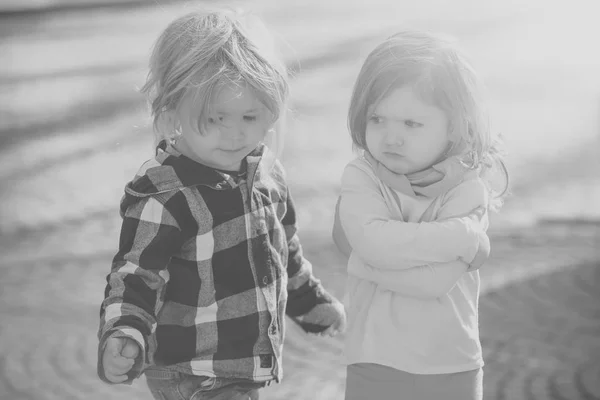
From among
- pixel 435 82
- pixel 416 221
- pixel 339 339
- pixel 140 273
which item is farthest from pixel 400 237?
pixel 339 339

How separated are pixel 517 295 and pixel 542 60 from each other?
4660mm

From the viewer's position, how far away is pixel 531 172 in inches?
290

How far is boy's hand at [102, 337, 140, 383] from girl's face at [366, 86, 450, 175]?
0.76 meters

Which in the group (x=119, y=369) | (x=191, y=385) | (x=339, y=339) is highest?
(x=119, y=369)

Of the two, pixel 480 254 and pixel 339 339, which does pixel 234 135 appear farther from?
Result: pixel 339 339

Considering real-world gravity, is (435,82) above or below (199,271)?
above

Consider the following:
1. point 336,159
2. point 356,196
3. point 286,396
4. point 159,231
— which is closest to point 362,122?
point 356,196

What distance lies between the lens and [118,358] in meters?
2.36

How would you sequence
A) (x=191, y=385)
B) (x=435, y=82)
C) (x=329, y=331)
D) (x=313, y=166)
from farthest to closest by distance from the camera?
(x=313, y=166)
(x=329, y=331)
(x=191, y=385)
(x=435, y=82)

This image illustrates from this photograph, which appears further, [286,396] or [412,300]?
[286,396]

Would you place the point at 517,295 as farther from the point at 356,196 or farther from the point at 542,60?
the point at 542,60

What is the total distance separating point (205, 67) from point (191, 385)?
800 mm

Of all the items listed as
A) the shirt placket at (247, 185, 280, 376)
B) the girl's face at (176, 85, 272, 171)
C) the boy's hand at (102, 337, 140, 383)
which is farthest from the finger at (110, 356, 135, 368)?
the girl's face at (176, 85, 272, 171)

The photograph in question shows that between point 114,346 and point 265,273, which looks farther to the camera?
point 265,273
